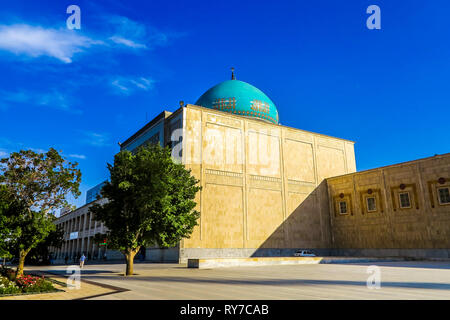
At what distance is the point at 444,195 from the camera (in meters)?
26.2

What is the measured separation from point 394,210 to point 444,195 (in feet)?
14.3

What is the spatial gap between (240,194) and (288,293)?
22384 mm

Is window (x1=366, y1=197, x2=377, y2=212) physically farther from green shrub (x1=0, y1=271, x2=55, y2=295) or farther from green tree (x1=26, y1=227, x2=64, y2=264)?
green shrub (x1=0, y1=271, x2=55, y2=295)

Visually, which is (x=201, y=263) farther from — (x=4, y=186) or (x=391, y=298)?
(x=391, y=298)

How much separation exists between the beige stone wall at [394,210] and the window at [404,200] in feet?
0.91

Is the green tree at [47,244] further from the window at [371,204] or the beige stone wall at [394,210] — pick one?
the window at [371,204]

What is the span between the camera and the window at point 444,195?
2603cm

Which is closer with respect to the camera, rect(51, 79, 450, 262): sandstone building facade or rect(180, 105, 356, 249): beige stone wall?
rect(51, 79, 450, 262): sandstone building facade

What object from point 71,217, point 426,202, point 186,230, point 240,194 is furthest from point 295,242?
point 71,217

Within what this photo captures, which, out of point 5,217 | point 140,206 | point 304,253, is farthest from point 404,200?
point 5,217

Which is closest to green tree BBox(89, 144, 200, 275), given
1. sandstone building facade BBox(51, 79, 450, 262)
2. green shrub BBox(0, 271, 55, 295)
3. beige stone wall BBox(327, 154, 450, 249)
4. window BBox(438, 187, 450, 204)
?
green shrub BBox(0, 271, 55, 295)

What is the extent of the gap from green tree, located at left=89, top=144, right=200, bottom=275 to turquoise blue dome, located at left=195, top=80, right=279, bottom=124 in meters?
19.1

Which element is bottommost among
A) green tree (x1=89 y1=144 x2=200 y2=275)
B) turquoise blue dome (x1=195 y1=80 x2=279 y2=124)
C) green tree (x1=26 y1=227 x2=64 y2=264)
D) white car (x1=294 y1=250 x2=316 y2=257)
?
white car (x1=294 y1=250 x2=316 y2=257)

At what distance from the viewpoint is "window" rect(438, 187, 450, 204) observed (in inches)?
1025
